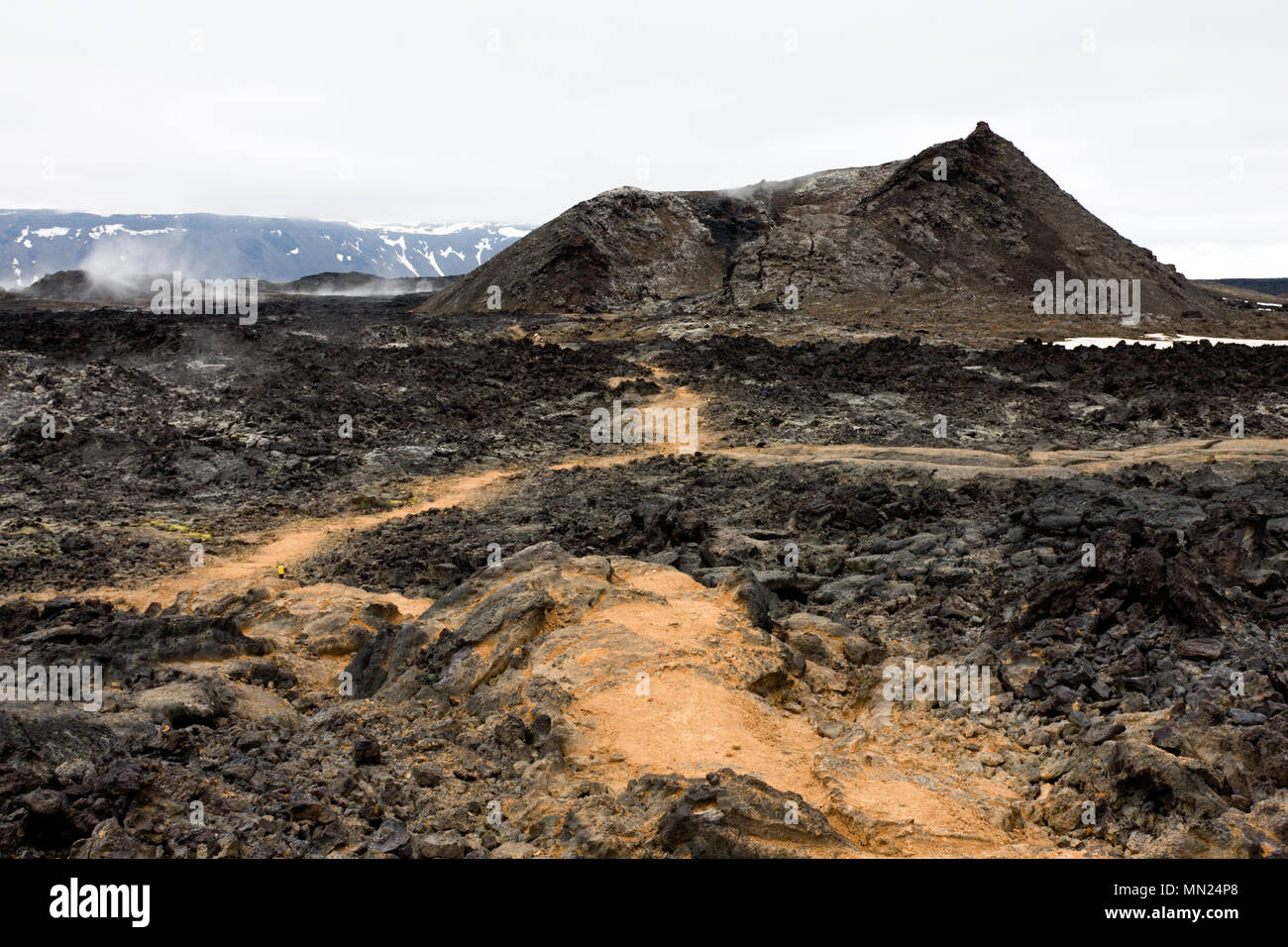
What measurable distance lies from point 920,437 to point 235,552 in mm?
13529

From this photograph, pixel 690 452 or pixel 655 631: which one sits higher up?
pixel 690 452

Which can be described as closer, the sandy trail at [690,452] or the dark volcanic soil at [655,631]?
the dark volcanic soil at [655,631]

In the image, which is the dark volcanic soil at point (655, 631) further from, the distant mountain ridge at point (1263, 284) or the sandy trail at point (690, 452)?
the distant mountain ridge at point (1263, 284)

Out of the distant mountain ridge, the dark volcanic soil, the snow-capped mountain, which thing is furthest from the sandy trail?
the snow-capped mountain

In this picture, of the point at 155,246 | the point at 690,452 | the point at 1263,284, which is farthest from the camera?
the point at 155,246

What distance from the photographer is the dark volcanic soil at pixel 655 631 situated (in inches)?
214

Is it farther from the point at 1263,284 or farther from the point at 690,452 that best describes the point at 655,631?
the point at 1263,284

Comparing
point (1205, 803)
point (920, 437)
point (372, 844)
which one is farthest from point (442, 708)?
point (920, 437)

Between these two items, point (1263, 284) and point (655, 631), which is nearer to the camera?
point (655, 631)

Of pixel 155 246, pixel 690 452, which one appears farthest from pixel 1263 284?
pixel 155 246

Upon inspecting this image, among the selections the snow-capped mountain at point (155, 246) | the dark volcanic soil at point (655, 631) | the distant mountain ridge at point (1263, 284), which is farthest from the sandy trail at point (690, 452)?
the snow-capped mountain at point (155, 246)

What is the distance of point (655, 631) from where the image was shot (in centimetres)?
858

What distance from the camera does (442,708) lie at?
7.62m

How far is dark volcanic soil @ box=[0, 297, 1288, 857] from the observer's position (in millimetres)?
5441
